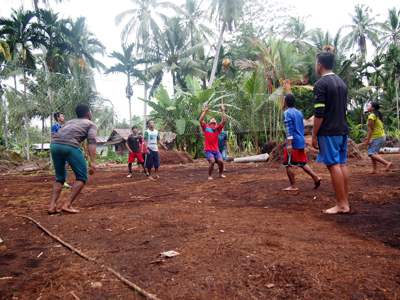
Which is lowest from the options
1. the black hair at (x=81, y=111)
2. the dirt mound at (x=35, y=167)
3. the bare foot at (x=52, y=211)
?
the bare foot at (x=52, y=211)

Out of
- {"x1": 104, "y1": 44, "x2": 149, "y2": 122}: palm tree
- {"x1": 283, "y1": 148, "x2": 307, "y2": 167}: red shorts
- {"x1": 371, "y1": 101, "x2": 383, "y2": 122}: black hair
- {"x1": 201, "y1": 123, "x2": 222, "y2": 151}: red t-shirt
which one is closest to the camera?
{"x1": 283, "y1": 148, "x2": 307, "y2": 167}: red shorts

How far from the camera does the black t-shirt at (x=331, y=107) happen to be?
3.53m

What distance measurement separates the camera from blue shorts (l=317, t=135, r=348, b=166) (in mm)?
→ 3477

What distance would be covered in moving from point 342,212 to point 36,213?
162 inches

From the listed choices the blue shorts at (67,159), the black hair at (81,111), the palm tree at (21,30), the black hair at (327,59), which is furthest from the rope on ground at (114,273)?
the palm tree at (21,30)

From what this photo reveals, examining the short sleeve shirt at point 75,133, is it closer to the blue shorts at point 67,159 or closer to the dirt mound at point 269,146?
the blue shorts at point 67,159

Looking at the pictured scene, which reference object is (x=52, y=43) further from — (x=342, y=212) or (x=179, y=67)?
(x=342, y=212)

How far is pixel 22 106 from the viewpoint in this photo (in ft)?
57.6

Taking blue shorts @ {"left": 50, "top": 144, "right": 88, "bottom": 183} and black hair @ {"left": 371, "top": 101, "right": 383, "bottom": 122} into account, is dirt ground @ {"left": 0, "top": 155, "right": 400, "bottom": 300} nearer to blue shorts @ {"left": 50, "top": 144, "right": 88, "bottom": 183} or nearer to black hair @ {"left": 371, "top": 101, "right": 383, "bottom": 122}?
blue shorts @ {"left": 50, "top": 144, "right": 88, "bottom": 183}

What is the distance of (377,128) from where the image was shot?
674 cm

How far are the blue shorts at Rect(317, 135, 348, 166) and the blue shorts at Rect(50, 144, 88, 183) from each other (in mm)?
3208

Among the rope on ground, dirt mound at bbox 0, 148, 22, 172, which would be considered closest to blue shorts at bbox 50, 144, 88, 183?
the rope on ground

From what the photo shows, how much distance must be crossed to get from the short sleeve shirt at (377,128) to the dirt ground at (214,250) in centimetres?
251

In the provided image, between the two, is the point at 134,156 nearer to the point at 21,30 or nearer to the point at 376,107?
the point at 376,107
